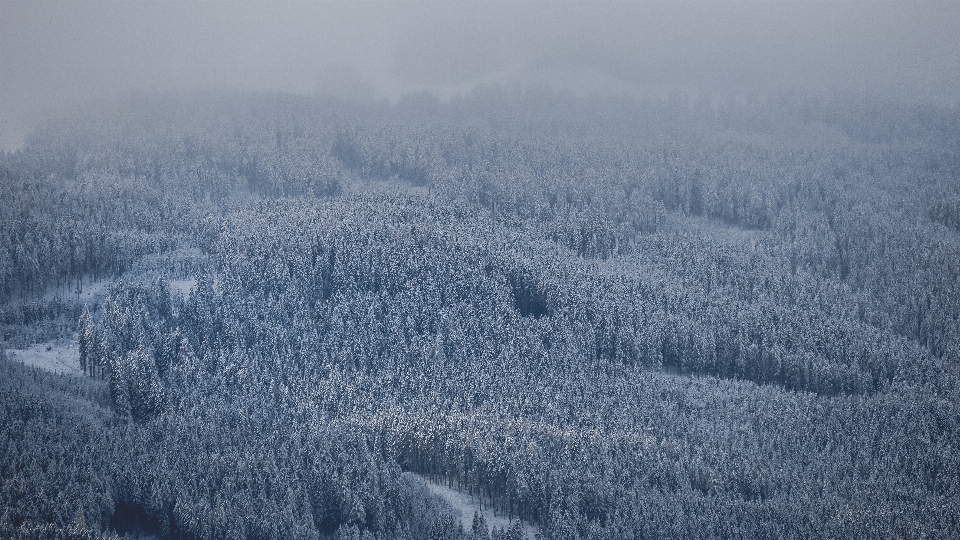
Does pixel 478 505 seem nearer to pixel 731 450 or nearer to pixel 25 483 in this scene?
pixel 731 450

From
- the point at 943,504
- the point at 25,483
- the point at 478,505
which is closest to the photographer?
the point at 25,483

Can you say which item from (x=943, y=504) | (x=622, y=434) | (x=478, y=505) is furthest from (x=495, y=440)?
(x=943, y=504)

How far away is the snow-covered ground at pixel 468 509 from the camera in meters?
162

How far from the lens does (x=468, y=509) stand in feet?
547

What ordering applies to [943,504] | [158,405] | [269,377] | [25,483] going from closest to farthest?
[25,483] → [943,504] → [158,405] → [269,377]

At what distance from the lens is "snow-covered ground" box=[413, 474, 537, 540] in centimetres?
16150

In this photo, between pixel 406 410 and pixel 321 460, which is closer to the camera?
pixel 321 460

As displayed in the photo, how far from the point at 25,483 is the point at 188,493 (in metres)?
22.9

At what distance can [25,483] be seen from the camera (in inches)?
5517

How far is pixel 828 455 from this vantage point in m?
176

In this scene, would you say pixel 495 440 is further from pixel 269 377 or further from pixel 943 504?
pixel 943 504

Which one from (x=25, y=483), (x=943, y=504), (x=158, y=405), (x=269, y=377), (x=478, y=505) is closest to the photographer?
(x=25, y=483)

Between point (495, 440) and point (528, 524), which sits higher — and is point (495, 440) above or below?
above

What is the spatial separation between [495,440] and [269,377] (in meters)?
51.4
